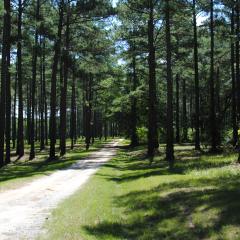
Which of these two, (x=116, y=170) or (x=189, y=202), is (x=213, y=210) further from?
(x=116, y=170)

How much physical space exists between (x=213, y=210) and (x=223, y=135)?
103 feet

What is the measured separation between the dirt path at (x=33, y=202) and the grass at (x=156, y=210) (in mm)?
359

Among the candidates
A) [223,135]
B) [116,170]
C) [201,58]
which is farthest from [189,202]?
[201,58]

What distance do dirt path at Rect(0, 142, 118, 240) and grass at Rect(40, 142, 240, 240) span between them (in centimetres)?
36

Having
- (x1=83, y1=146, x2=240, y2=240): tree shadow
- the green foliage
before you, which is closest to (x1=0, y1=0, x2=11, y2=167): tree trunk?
(x1=83, y1=146, x2=240, y2=240): tree shadow

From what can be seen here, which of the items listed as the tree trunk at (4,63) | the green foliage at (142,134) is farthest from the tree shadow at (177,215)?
the green foliage at (142,134)

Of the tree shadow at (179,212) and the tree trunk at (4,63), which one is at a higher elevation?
the tree trunk at (4,63)

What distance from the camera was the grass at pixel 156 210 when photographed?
10.2 m

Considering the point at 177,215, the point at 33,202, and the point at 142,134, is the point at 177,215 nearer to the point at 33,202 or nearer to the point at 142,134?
the point at 33,202

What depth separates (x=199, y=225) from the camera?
34.1 ft

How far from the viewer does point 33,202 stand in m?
14.3

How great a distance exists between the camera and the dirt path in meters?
10.4

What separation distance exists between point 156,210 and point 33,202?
3691 mm

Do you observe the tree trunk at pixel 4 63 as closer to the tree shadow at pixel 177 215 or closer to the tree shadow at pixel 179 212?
the tree shadow at pixel 179 212
